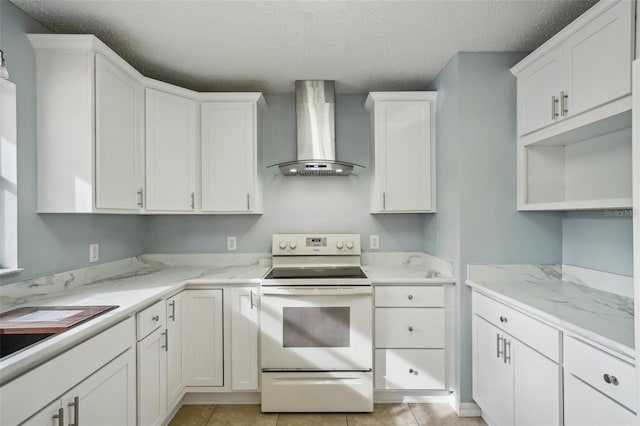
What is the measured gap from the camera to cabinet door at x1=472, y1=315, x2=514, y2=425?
166 cm

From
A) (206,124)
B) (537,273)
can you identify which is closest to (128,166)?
(206,124)

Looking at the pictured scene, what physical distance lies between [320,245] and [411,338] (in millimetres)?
1018

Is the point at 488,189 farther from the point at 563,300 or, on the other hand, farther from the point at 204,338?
the point at 204,338

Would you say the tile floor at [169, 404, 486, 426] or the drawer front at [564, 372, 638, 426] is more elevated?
the drawer front at [564, 372, 638, 426]

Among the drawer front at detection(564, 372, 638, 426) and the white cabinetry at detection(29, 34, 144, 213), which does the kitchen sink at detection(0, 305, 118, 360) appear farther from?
the drawer front at detection(564, 372, 638, 426)

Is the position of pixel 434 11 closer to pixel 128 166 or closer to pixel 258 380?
pixel 128 166

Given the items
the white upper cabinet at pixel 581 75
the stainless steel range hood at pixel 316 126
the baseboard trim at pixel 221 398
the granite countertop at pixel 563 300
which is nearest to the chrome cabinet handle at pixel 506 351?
the granite countertop at pixel 563 300

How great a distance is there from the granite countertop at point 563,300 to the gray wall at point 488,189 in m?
0.08

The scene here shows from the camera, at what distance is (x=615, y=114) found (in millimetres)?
1338

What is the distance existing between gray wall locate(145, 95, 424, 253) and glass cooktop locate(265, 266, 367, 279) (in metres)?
0.34

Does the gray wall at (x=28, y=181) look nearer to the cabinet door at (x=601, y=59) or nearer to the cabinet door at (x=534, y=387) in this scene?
the cabinet door at (x=534, y=387)

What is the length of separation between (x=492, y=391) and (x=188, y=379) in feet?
6.45

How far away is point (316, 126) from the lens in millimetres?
2541

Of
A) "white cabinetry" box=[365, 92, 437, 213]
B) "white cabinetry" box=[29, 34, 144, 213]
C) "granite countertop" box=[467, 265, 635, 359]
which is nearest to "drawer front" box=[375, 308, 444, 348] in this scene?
"granite countertop" box=[467, 265, 635, 359]
